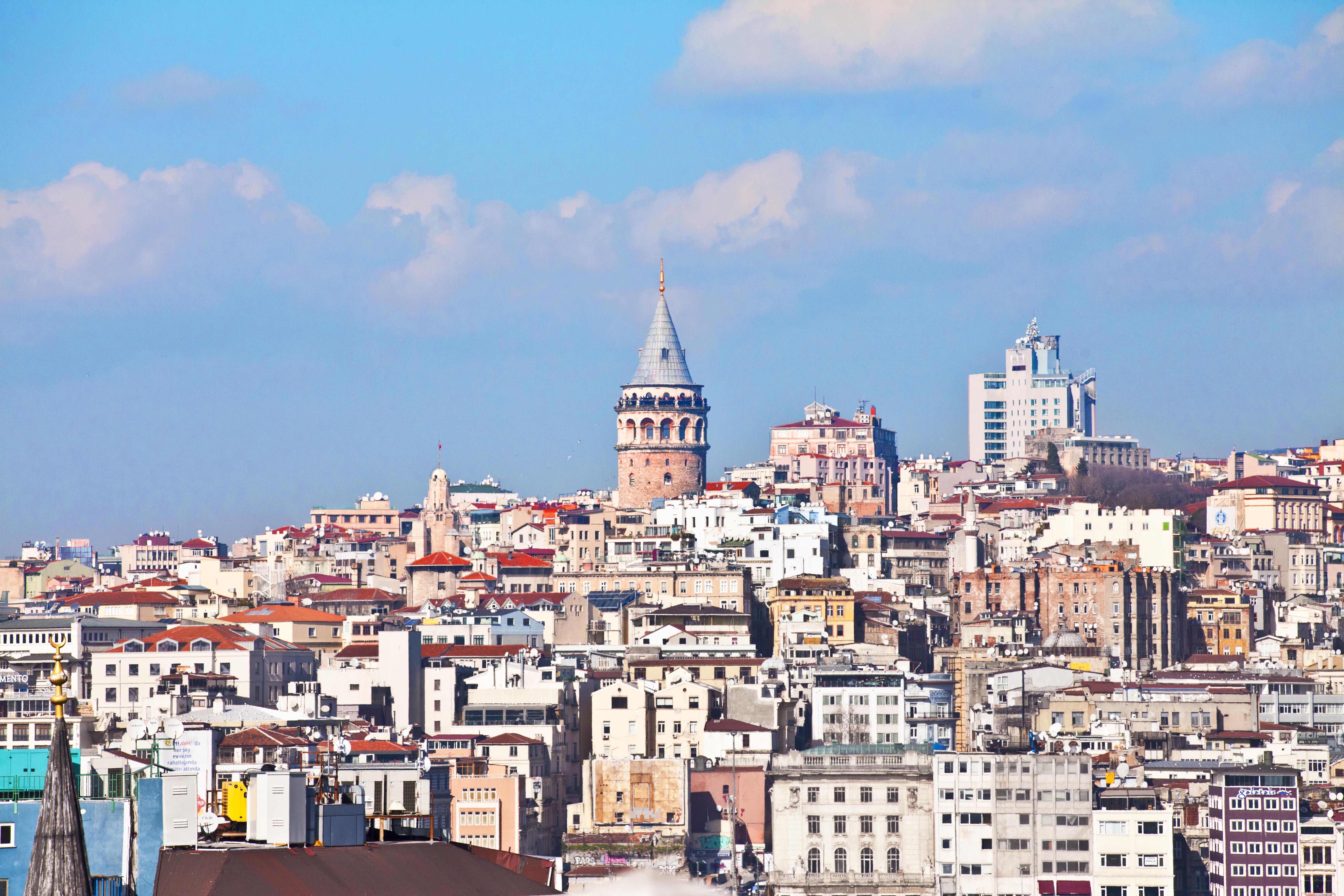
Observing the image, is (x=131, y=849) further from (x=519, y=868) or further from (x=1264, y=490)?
(x=1264, y=490)

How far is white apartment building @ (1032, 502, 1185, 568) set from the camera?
107m

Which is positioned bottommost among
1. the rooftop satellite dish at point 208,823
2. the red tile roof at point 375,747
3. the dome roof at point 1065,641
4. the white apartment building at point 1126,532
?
the red tile roof at point 375,747

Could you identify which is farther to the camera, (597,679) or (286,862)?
(597,679)

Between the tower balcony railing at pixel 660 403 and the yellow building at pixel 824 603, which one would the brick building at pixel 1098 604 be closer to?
the yellow building at pixel 824 603

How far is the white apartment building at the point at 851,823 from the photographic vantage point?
66.2 m

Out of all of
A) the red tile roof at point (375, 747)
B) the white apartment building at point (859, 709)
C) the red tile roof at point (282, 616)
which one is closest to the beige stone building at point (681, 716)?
the white apartment building at point (859, 709)

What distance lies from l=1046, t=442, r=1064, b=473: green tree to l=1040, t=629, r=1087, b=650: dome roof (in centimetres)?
5081

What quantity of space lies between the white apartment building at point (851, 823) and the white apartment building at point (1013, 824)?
2.32 ft

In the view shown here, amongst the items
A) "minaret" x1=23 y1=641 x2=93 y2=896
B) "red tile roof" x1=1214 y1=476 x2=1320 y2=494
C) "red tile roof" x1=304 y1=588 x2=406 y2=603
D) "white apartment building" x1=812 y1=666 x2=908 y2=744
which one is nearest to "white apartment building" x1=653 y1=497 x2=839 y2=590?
"red tile roof" x1=304 y1=588 x2=406 y2=603

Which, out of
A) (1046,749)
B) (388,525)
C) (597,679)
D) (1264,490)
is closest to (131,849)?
(1046,749)

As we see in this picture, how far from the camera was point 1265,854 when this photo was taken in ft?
214

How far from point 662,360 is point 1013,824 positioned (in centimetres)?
7946

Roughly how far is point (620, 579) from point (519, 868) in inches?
2861

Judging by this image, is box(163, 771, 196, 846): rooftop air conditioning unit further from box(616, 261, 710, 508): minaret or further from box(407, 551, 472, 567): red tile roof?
box(616, 261, 710, 508): minaret
